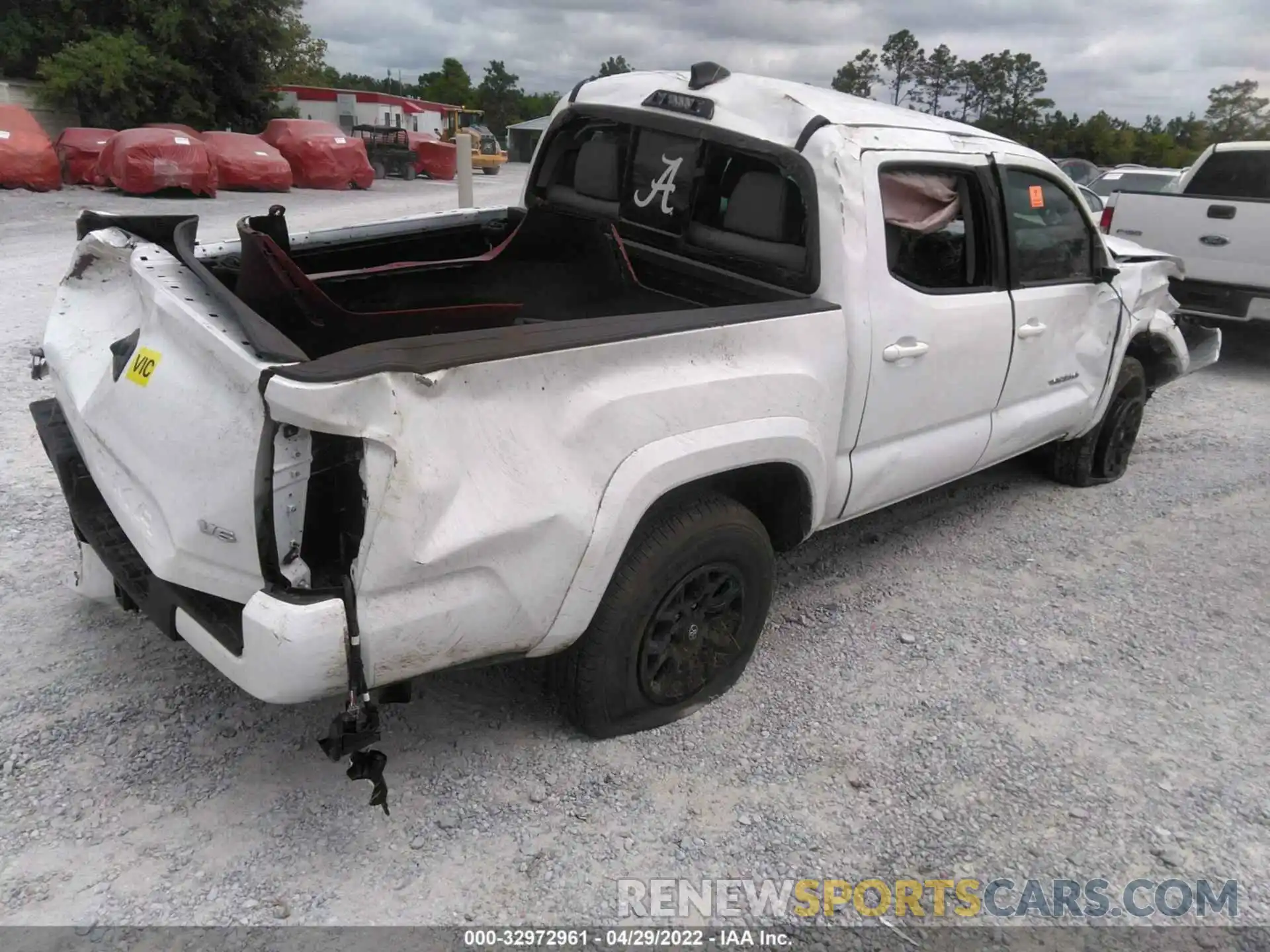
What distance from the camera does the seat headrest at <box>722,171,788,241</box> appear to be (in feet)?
11.0

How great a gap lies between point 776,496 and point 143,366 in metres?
2.03

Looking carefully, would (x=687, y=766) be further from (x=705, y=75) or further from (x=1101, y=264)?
(x=1101, y=264)

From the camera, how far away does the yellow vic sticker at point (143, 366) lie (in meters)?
2.47

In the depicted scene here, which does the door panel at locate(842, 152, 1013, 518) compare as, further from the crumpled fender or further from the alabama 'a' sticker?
the alabama 'a' sticker

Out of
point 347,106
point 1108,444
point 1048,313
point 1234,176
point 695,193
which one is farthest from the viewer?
point 347,106

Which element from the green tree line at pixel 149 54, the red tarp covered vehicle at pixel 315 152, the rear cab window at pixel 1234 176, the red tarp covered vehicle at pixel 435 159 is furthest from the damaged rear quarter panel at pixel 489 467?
the red tarp covered vehicle at pixel 435 159

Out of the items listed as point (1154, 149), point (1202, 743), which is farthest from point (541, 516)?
point (1154, 149)

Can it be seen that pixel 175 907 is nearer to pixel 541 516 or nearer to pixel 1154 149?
pixel 541 516

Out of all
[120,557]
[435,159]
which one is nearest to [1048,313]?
[120,557]

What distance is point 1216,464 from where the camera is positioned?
6.04 meters

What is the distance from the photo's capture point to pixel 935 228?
371cm

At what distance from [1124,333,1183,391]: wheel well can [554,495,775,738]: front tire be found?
341 cm

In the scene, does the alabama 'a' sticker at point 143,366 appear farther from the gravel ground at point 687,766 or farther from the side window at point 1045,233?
the side window at point 1045,233

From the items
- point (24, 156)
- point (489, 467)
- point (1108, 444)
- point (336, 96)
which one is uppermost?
point (336, 96)
